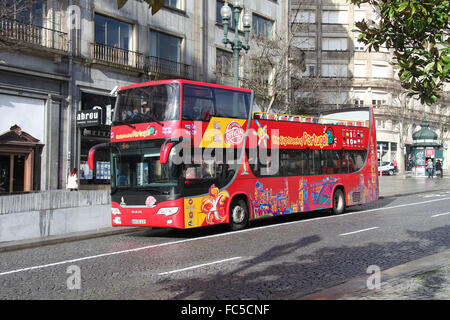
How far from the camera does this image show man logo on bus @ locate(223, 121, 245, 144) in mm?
13945

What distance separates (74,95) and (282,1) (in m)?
20.9

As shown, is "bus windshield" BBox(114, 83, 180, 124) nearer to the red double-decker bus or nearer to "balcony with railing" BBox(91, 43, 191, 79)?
the red double-decker bus

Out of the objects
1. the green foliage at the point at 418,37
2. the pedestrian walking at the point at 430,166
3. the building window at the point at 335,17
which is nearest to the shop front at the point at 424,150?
the pedestrian walking at the point at 430,166

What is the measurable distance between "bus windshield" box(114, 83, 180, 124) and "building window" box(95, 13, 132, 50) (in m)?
13.5

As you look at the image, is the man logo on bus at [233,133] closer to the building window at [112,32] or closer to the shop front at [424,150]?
the building window at [112,32]

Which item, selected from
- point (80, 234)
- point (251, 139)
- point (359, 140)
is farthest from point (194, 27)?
point (80, 234)

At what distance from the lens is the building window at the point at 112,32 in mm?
25891

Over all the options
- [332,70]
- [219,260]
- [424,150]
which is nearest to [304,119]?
[219,260]

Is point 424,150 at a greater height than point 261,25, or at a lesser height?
lesser

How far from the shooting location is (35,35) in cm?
2295

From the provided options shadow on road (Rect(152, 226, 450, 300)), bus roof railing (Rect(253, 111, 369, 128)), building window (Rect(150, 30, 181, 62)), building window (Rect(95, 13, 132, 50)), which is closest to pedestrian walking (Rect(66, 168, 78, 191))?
building window (Rect(95, 13, 132, 50))

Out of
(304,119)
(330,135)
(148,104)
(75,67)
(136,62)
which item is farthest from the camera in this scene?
(136,62)

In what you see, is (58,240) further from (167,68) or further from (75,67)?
(167,68)

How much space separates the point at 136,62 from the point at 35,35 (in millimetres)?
5835
